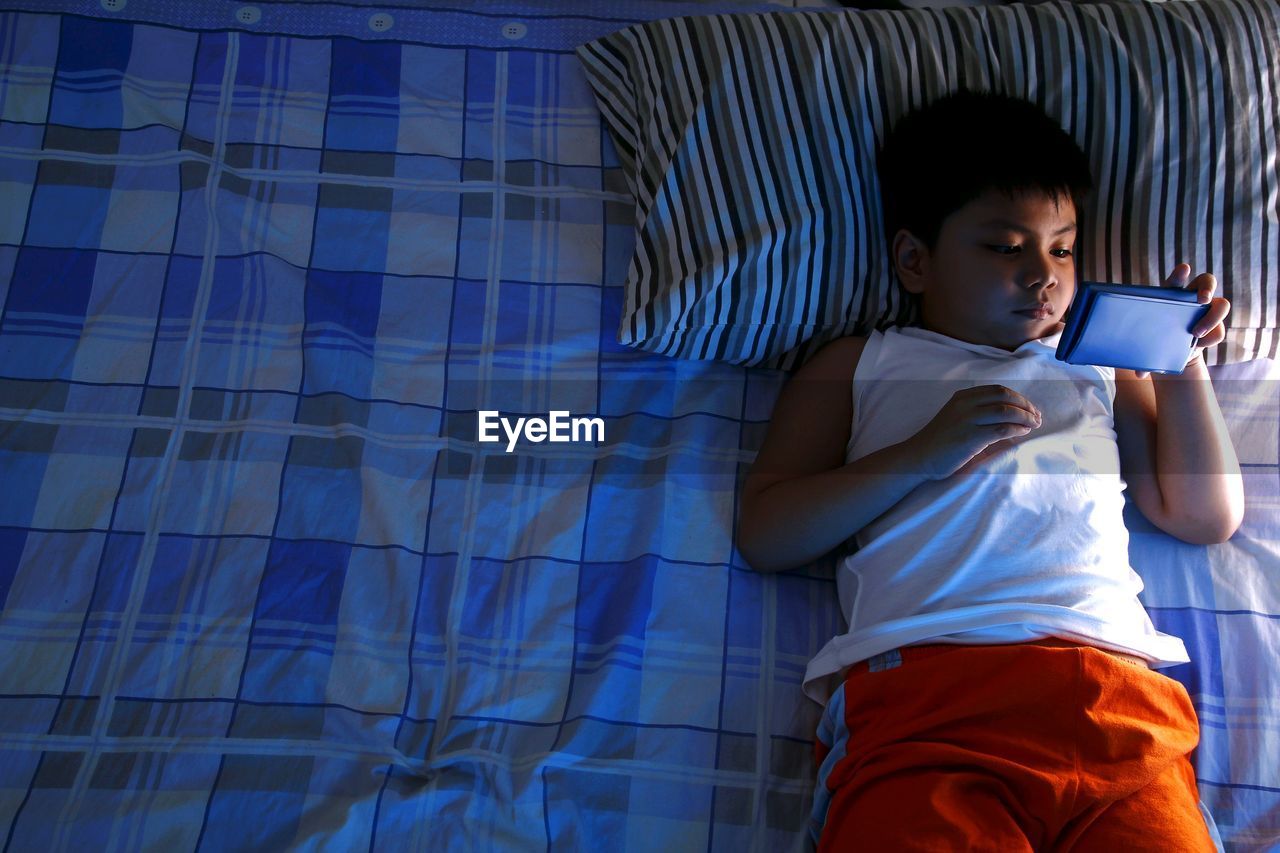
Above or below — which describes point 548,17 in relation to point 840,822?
above

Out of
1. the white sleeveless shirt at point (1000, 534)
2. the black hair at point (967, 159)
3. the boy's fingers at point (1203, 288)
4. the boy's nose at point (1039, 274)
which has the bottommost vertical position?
the white sleeveless shirt at point (1000, 534)

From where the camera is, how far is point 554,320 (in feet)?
4.08

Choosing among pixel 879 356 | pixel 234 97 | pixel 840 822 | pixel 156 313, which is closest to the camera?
pixel 840 822

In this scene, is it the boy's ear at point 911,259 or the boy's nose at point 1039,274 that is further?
the boy's ear at point 911,259

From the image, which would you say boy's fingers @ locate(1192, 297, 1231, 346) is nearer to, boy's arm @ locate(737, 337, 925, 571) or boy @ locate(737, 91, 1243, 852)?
boy @ locate(737, 91, 1243, 852)

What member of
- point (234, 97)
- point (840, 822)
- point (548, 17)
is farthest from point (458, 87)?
point (840, 822)

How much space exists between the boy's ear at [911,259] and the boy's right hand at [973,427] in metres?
0.20

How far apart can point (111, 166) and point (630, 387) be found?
733mm

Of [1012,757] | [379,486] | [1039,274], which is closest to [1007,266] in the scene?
[1039,274]

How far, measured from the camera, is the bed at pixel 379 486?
3.19 feet

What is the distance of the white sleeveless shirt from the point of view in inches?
37.5

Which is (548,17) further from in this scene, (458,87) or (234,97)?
(234,97)

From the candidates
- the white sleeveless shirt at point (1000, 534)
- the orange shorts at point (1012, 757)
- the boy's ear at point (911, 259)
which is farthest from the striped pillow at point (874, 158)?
the orange shorts at point (1012, 757)

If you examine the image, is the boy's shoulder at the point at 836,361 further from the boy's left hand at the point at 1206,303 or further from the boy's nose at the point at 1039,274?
the boy's left hand at the point at 1206,303
